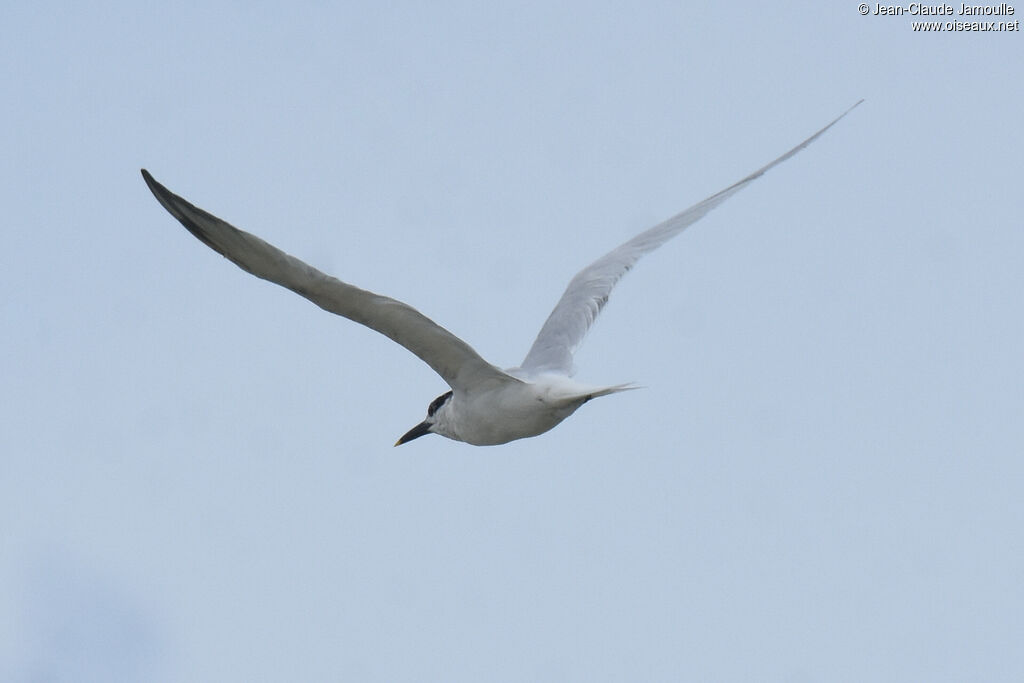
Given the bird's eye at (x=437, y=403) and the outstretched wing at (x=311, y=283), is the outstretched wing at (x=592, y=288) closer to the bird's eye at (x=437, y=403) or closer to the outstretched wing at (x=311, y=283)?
the bird's eye at (x=437, y=403)

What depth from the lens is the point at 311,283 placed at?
813 centimetres

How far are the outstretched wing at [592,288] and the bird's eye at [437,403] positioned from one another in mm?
607

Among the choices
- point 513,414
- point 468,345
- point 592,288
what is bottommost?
point 513,414

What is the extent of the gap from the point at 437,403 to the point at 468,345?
178cm

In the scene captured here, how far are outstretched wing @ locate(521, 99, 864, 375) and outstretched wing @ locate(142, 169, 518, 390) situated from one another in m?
1.50

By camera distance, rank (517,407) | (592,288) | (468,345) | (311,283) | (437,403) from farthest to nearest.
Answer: (592,288), (437,403), (517,407), (468,345), (311,283)

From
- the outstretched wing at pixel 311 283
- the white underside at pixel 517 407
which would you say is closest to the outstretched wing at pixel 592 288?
the white underside at pixel 517 407

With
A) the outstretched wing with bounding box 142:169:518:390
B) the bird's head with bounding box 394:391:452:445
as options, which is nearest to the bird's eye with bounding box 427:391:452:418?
the bird's head with bounding box 394:391:452:445

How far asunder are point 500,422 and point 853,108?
4045 millimetres

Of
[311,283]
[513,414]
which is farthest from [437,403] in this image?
[311,283]

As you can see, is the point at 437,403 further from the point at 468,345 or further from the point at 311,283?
the point at 311,283

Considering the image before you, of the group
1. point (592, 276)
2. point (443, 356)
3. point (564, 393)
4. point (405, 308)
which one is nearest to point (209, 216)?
point (405, 308)

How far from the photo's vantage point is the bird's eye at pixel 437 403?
10.5 meters

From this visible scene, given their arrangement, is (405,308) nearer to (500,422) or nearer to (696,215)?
(500,422)
